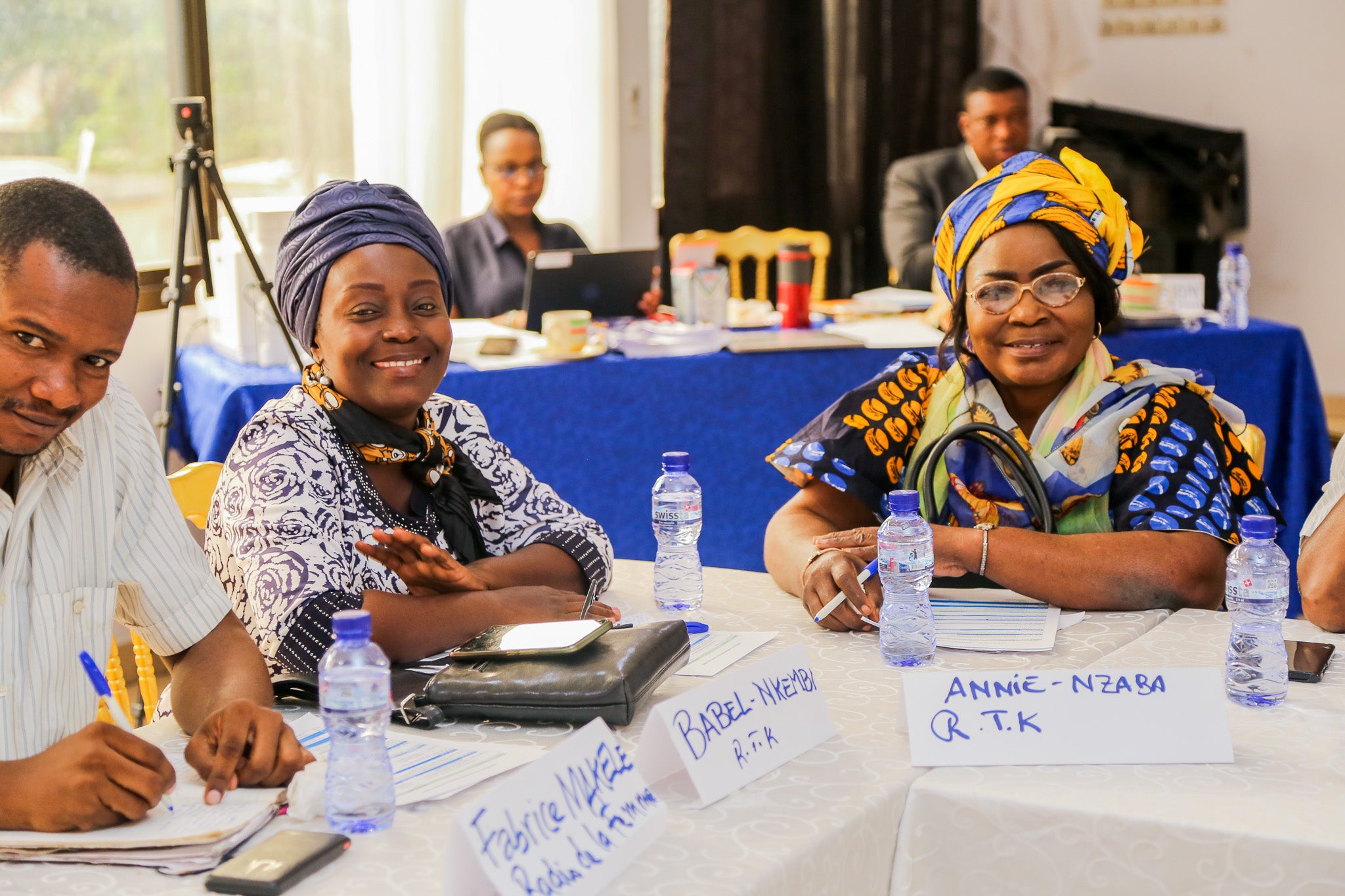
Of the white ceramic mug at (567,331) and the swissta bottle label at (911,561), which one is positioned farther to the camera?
the white ceramic mug at (567,331)

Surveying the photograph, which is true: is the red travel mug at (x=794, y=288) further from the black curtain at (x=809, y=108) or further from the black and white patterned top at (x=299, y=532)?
the black and white patterned top at (x=299, y=532)

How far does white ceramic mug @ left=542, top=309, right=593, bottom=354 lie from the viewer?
354 centimetres

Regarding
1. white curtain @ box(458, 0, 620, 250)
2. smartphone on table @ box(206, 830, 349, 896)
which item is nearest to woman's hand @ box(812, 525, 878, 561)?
smartphone on table @ box(206, 830, 349, 896)

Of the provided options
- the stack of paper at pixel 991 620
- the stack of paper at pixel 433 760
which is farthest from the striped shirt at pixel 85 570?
the stack of paper at pixel 991 620

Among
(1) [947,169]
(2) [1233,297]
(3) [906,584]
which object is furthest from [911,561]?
(1) [947,169]

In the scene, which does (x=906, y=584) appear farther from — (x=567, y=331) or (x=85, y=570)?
(x=567, y=331)

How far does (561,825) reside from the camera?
104cm

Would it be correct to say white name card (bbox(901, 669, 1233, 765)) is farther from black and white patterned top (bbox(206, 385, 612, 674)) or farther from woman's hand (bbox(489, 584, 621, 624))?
black and white patterned top (bbox(206, 385, 612, 674))

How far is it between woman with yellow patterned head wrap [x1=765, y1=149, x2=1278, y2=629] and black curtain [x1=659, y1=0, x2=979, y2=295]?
12.1 ft

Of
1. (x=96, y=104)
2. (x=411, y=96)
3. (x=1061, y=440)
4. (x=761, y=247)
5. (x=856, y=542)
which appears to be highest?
(x=411, y=96)

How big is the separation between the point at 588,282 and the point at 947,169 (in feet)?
6.74

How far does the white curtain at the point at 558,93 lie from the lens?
515 centimetres

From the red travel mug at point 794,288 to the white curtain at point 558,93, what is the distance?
1.53 metres

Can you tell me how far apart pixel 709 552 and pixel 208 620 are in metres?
2.26
